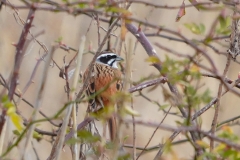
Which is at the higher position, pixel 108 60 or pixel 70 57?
pixel 70 57

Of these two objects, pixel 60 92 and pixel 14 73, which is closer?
pixel 14 73

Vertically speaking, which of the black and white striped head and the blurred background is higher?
the blurred background

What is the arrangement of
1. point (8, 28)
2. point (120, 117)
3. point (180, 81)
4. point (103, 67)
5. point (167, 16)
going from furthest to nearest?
point (167, 16), point (8, 28), point (103, 67), point (180, 81), point (120, 117)

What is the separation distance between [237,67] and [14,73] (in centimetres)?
516

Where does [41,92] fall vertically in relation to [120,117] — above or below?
above

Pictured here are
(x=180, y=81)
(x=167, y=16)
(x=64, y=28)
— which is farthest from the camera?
(x=167, y=16)

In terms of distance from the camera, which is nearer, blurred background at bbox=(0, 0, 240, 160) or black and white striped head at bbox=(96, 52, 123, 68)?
black and white striped head at bbox=(96, 52, 123, 68)

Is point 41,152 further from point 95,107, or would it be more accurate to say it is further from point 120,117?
point 120,117

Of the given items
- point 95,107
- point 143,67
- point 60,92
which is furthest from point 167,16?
point 95,107

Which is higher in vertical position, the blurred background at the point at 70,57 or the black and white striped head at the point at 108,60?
the blurred background at the point at 70,57

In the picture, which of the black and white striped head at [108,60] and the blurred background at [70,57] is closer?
the black and white striped head at [108,60]

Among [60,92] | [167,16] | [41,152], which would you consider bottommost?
[41,152]

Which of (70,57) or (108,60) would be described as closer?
(108,60)

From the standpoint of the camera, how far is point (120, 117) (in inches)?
50.4
